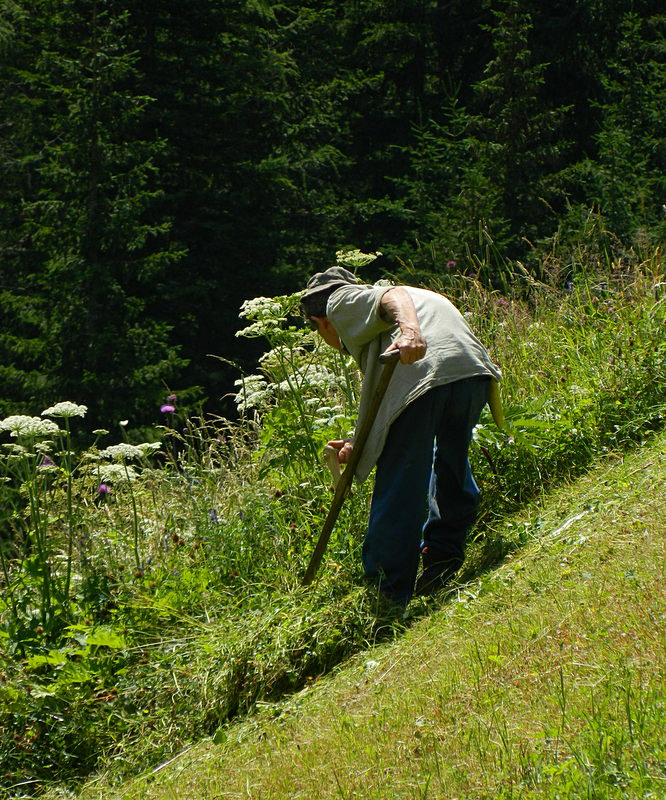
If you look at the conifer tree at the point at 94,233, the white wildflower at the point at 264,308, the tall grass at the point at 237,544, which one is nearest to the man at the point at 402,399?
the tall grass at the point at 237,544

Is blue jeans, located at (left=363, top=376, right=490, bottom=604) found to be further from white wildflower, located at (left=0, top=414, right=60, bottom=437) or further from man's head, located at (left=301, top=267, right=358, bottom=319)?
white wildflower, located at (left=0, top=414, right=60, bottom=437)

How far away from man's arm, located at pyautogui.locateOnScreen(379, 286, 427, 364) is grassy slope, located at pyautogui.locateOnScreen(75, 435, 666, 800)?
111 centimetres

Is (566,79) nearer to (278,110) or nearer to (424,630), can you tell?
(278,110)

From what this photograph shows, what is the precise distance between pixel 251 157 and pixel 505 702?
20834mm

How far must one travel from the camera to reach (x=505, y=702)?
10.6 ft

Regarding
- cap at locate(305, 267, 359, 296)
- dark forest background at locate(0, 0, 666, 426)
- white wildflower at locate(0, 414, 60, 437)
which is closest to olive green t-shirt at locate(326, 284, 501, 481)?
cap at locate(305, 267, 359, 296)

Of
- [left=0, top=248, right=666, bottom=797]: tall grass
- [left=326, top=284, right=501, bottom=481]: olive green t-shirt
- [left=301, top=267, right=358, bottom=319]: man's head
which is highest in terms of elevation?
[left=301, top=267, right=358, bottom=319]: man's head

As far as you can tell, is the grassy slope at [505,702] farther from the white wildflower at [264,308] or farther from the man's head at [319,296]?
the white wildflower at [264,308]

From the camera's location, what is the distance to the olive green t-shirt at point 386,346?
467 cm

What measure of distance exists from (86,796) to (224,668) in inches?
30.1

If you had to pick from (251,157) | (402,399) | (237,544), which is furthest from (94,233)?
(402,399)

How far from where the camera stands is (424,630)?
173 inches

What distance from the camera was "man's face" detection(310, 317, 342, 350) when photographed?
4.96 meters

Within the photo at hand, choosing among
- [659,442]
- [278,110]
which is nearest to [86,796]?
[659,442]
